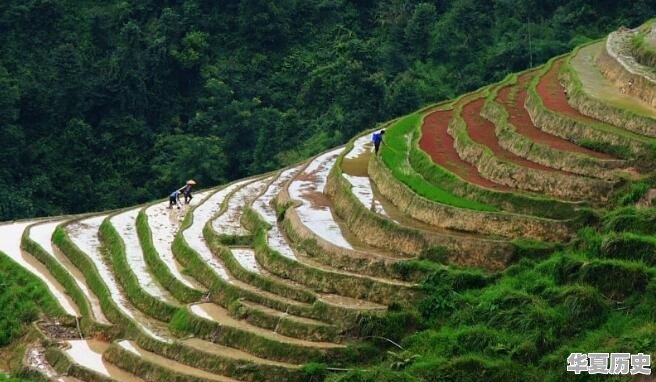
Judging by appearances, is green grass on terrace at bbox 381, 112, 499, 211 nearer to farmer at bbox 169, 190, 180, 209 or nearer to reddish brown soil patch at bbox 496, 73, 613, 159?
reddish brown soil patch at bbox 496, 73, 613, 159

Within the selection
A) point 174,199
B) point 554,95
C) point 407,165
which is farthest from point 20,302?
point 554,95

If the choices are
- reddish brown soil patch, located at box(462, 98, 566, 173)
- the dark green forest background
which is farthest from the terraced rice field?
the dark green forest background

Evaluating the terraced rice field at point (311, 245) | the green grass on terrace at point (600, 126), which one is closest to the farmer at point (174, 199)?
the terraced rice field at point (311, 245)

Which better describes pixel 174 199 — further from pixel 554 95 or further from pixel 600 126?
pixel 600 126

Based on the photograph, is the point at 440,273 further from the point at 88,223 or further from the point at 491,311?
the point at 88,223

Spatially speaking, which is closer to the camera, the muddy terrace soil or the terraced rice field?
the terraced rice field

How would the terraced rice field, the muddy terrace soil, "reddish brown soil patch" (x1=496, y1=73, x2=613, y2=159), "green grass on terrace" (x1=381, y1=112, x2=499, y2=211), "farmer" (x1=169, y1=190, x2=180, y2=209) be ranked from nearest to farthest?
1. the terraced rice field
2. "green grass on terrace" (x1=381, y1=112, x2=499, y2=211)
3. "reddish brown soil patch" (x1=496, y1=73, x2=613, y2=159)
4. the muddy terrace soil
5. "farmer" (x1=169, y1=190, x2=180, y2=209)
